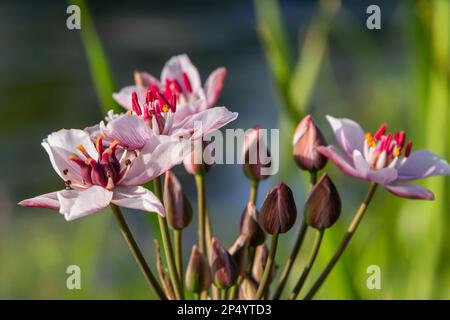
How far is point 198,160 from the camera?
71 centimetres

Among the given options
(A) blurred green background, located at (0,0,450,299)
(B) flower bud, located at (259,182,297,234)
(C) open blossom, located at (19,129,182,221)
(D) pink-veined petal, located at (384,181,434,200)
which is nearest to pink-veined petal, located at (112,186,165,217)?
(C) open blossom, located at (19,129,182,221)

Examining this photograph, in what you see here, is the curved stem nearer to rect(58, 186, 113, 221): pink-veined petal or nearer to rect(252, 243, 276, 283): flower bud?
rect(252, 243, 276, 283): flower bud

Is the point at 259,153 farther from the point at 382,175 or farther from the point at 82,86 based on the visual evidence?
the point at 82,86

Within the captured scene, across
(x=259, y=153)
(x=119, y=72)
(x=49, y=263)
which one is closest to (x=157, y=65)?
(x=119, y=72)

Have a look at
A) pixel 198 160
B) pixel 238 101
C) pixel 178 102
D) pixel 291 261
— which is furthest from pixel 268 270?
pixel 238 101

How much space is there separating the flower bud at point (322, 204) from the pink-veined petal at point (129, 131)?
6.1 inches

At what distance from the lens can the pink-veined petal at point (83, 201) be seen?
0.58 meters

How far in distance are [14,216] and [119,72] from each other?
Result: 1.43 meters

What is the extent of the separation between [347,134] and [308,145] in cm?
5

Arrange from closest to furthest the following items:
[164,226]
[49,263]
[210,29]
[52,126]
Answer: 1. [164,226]
2. [49,263]
3. [52,126]
4. [210,29]

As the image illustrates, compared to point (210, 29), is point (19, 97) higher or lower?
lower

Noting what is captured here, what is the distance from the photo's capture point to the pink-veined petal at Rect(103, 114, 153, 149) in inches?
Answer: 23.6

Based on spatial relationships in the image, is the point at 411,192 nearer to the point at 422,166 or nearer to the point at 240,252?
the point at 422,166
